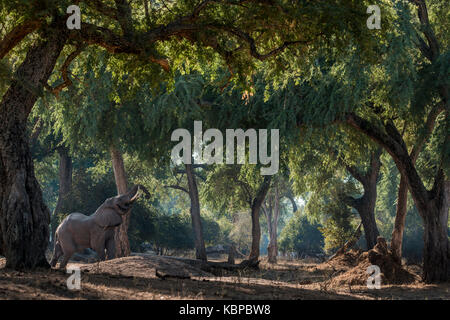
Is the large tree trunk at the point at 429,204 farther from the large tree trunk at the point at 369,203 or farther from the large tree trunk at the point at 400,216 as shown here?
the large tree trunk at the point at 369,203

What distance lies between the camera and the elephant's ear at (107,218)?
17.0m

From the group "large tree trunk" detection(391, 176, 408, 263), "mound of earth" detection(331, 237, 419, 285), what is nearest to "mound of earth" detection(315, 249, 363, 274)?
A: "large tree trunk" detection(391, 176, 408, 263)

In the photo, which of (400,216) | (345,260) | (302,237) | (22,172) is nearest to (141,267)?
(22,172)

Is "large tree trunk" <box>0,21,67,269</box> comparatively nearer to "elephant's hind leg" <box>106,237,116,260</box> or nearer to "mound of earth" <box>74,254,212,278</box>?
"mound of earth" <box>74,254,212,278</box>

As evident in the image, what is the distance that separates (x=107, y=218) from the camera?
671 inches

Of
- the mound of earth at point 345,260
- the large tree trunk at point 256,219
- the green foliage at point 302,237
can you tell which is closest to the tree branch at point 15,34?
the mound of earth at point 345,260

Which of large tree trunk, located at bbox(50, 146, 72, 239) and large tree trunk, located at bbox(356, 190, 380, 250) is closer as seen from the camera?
large tree trunk, located at bbox(356, 190, 380, 250)

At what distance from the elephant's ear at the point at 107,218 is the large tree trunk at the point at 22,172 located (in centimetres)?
→ 637

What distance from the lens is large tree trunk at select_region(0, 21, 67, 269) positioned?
9945mm

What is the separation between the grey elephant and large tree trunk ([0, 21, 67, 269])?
6465 millimetres

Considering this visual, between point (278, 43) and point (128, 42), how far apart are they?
335 cm

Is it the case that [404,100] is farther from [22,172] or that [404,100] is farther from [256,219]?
[256,219]

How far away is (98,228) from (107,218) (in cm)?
41

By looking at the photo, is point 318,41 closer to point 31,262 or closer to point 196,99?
point 31,262
